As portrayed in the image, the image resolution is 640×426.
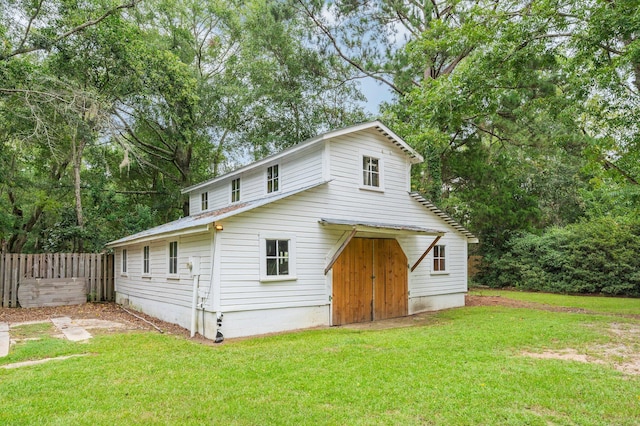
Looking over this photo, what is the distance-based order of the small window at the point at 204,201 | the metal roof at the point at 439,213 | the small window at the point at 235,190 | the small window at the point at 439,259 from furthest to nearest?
the small window at the point at 204,201 < the small window at the point at 235,190 < the small window at the point at 439,259 < the metal roof at the point at 439,213

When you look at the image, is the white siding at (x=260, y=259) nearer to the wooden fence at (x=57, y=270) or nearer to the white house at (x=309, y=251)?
the white house at (x=309, y=251)

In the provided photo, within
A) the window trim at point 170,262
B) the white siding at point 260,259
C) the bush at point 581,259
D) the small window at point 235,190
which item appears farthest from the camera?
the bush at point 581,259

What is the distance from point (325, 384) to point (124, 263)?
11.9 m

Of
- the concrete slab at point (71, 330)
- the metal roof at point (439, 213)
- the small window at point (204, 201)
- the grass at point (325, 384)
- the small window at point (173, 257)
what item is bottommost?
the concrete slab at point (71, 330)

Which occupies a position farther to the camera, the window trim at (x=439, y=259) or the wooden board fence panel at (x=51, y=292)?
the window trim at (x=439, y=259)

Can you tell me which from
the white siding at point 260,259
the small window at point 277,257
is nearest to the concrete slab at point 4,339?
the white siding at point 260,259

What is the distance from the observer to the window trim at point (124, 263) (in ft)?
46.9

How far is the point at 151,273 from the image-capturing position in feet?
39.4

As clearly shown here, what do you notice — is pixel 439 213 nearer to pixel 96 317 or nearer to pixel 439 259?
pixel 439 259

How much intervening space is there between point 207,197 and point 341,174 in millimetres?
7994

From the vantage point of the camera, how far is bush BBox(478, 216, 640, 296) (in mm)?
17422

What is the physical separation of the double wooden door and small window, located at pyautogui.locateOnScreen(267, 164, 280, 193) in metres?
3.04

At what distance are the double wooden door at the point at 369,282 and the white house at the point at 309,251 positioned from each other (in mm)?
29

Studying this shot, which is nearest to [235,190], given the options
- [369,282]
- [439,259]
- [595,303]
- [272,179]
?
[272,179]
